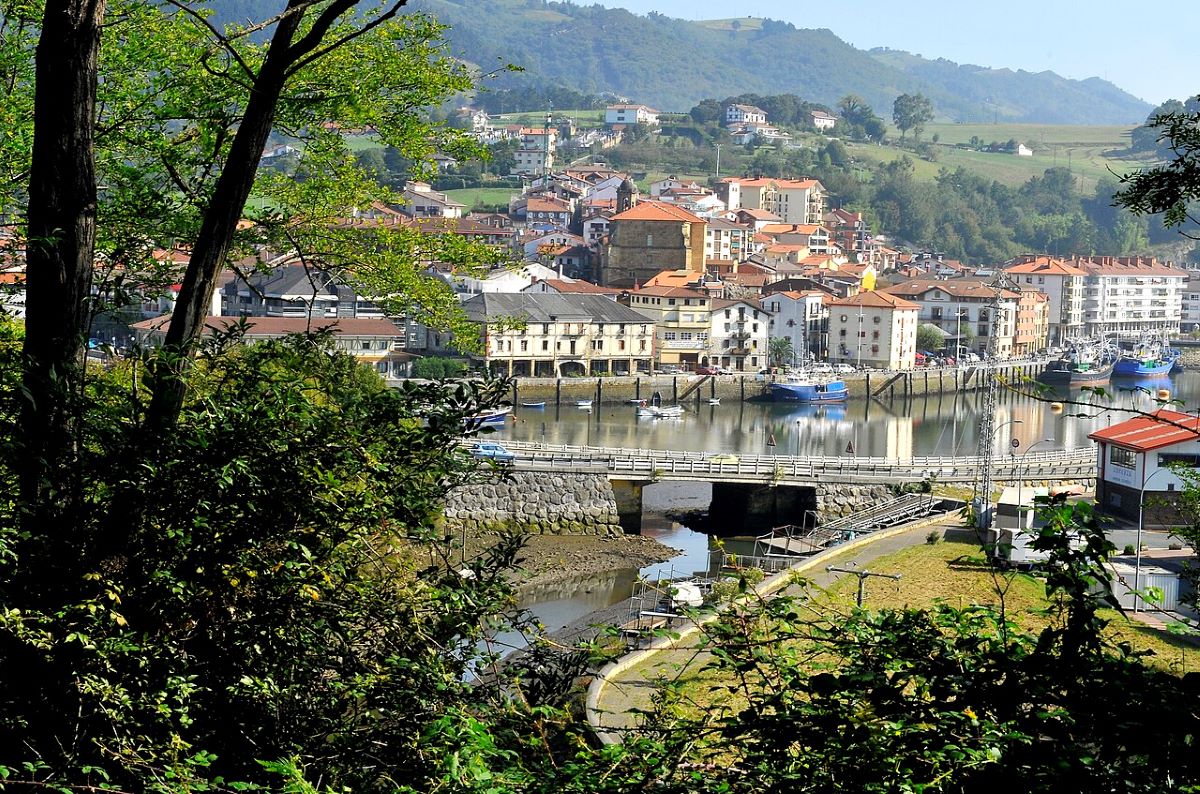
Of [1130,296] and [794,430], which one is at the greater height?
[1130,296]

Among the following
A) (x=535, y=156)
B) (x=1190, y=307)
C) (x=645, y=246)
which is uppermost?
(x=535, y=156)

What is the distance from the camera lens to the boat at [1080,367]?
4869cm

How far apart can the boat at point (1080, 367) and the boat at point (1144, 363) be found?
0.44 metres

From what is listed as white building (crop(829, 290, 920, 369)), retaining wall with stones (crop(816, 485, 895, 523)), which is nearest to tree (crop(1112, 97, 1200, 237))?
retaining wall with stones (crop(816, 485, 895, 523))

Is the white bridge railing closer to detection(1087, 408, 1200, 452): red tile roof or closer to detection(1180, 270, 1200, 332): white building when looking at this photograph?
detection(1087, 408, 1200, 452): red tile roof

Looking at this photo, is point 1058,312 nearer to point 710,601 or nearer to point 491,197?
point 491,197

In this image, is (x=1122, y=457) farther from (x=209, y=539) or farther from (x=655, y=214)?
(x=655, y=214)

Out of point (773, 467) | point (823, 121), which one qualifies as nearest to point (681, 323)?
point (773, 467)

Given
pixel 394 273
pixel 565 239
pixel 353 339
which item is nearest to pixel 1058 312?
pixel 565 239

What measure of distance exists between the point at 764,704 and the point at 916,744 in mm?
311

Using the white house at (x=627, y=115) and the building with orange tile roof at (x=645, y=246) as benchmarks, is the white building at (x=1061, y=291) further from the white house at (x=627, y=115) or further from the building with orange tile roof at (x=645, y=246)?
the white house at (x=627, y=115)

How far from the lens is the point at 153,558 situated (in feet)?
9.87

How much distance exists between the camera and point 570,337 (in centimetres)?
3859

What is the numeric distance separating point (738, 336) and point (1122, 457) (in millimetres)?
26395
